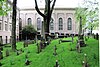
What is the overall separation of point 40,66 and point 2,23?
2714 centimetres

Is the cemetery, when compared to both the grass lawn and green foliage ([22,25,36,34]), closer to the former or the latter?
the grass lawn

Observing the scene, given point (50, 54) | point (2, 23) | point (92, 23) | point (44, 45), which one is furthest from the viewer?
point (2, 23)

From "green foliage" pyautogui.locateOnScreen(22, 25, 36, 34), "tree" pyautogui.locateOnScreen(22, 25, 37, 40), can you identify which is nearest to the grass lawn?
"tree" pyautogui.locateOnScreen(22, 25, 37, 40)

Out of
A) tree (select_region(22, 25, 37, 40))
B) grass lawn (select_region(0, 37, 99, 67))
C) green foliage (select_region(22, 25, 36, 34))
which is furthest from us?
green foliage (select_region(22, 25, 36, 34))

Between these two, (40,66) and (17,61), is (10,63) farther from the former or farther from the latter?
(40,66)

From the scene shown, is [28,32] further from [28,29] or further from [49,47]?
[49,47]

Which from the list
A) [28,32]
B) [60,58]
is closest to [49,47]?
[60,58]

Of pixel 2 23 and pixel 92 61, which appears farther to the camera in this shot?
pixel 2 23

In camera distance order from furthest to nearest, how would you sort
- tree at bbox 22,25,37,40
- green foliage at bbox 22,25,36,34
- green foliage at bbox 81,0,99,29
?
green foliage at bbox 22,25,36,34 → tree at bbox 22,25,37,40 → green foliage at bbox 81,0,99,29

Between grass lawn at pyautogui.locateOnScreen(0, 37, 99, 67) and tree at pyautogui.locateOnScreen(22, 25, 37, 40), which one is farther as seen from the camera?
tree at pyautogui.locateOnScreen(22, 25, 37, 40)

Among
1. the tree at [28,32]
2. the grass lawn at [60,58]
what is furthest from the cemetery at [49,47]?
the tree at [28,32]

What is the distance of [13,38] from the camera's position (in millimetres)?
24547

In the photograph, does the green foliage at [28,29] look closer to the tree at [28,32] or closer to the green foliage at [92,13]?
the tree at [28,32]

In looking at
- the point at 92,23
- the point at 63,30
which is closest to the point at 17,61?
the point at 92,23
